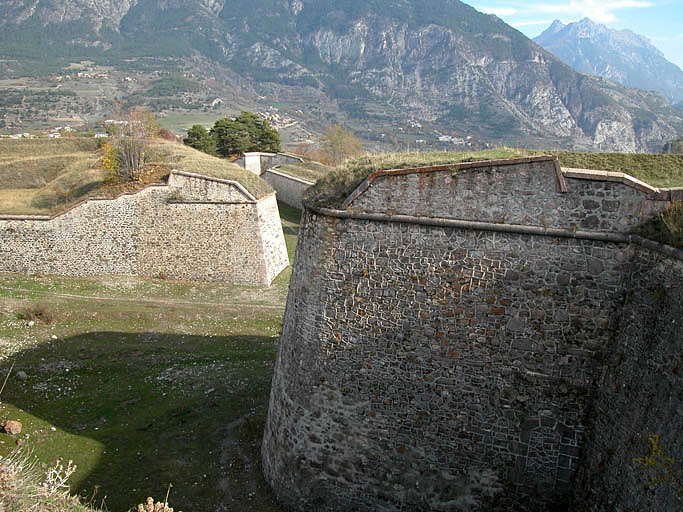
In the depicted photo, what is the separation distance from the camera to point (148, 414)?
12383mm

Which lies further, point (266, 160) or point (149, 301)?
point (266, 160)

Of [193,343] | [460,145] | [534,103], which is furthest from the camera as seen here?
[534,103]

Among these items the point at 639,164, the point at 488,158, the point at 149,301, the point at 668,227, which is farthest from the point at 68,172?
the point at 668,227

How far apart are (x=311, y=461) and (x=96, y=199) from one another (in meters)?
18.3

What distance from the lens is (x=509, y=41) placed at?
542ft

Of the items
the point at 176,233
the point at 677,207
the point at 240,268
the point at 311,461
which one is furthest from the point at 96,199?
the point at 677,207

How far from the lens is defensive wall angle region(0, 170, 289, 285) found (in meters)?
22.7

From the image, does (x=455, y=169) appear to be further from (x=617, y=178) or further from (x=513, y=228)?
(x=617, y=178)

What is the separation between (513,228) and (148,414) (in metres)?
9.59

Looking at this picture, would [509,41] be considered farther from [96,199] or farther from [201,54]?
[96,199]

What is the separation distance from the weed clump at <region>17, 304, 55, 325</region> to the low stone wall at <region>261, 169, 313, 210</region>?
64.1 ft

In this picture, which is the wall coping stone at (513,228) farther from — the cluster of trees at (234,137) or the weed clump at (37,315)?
the cluster of trees at (234,137)

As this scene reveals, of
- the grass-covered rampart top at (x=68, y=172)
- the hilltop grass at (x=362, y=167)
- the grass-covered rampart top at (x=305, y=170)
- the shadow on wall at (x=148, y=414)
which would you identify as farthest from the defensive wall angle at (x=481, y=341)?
the grass-covered rampart top at (x=305, y=170)

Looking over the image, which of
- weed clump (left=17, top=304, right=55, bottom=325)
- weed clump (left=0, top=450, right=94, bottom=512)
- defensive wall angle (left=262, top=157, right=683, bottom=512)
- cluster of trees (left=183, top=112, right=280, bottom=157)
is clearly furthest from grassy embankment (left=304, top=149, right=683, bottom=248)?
cluster of trees (left=183, top=112, right=280, bottom=157)
